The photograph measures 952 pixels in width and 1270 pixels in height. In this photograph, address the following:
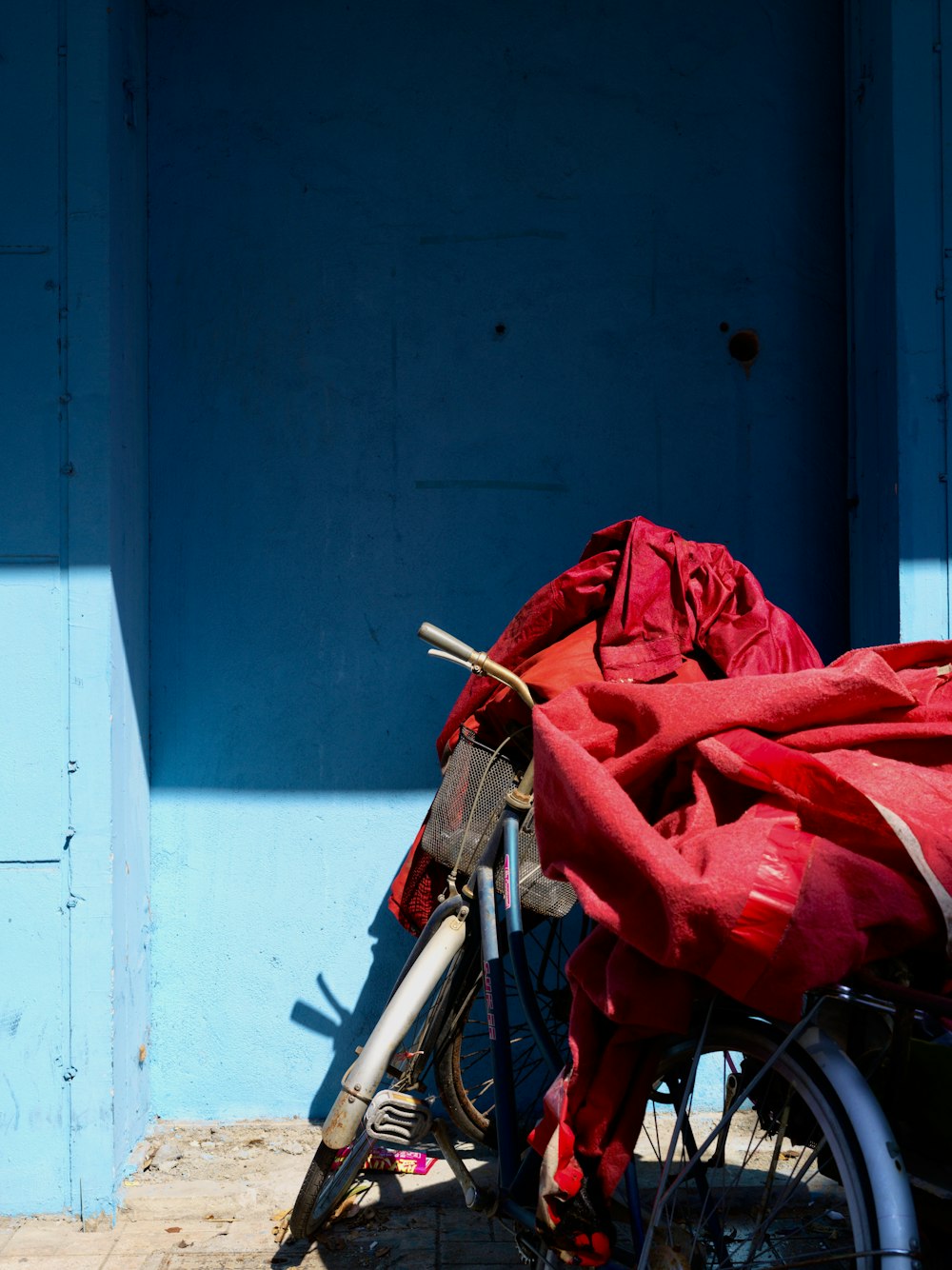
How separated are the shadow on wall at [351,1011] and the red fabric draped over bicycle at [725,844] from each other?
1.61 m

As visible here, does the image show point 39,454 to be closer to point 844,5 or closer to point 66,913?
point 66,913

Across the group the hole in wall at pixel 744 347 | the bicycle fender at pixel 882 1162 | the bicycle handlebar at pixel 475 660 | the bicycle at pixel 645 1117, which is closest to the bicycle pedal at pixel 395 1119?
the bicycle at pixel 645 1117

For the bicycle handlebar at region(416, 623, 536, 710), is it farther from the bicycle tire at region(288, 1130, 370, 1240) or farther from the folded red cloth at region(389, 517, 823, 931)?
the bicycle tire at region(288, 1130, 370, 1240)

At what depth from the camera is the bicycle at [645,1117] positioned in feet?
5.59

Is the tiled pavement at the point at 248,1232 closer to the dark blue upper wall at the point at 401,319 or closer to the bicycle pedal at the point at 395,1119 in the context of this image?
the bicycle pedal at the point at 395,1119

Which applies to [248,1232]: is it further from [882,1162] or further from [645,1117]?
[882,1162]

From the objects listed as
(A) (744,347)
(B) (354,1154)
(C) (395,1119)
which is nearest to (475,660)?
(C) (395,1119)

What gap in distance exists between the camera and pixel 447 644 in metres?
2.66

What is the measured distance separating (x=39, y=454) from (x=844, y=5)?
9.70 feet

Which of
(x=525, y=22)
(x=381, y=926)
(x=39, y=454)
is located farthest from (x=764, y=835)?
(x=525, y=22)

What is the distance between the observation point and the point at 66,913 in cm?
310

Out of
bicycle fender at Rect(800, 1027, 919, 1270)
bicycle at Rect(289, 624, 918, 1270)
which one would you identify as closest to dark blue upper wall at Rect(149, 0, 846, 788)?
bicycle at Rect(289, 624, 918, 1270)

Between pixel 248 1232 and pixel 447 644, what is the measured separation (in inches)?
68.6

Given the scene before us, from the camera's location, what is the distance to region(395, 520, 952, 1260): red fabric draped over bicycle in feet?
5.35
